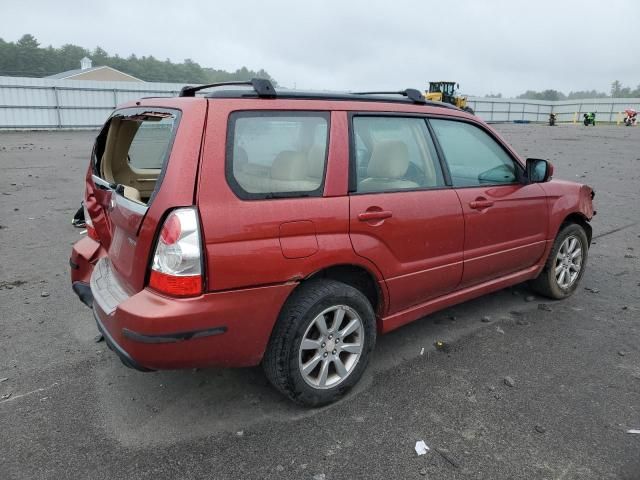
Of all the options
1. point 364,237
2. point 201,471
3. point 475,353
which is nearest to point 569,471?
point 475,353

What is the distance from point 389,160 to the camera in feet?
10.8

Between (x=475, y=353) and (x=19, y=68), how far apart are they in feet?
270

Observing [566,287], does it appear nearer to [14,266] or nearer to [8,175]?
[14,266]

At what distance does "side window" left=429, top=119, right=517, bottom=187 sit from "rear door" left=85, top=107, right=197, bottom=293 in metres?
1.87

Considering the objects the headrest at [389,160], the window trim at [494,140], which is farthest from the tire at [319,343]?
the window trim at [494,140]

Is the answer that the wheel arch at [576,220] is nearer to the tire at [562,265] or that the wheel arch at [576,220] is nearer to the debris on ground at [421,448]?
the tire at [562,265]

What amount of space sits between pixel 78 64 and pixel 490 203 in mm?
86855

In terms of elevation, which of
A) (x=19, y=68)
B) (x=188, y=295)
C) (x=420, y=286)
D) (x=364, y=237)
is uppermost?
(x=19, y=68)

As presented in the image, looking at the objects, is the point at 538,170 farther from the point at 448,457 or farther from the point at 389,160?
the point at 448,457

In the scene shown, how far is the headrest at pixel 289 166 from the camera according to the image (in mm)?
2785

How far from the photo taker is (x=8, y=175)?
1158 centimetres

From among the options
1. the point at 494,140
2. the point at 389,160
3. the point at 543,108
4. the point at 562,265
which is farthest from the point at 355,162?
the point at 543,108

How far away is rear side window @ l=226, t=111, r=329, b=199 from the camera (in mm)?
2607

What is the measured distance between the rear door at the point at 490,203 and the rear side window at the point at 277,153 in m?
1.09
